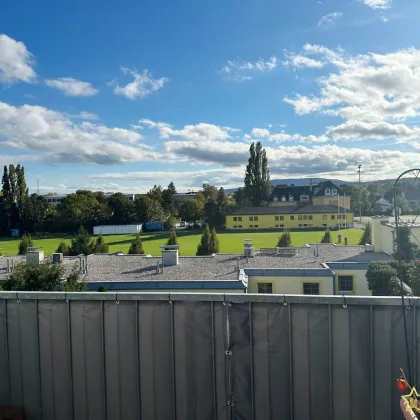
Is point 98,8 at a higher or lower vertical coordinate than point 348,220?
higher

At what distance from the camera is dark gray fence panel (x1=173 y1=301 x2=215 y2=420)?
266 centimetres

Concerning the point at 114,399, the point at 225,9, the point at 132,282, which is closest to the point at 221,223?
the point at 132,282

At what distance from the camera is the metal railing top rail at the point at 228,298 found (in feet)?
8.13

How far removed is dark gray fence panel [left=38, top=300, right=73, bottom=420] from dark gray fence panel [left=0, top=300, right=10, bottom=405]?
310 millimetres

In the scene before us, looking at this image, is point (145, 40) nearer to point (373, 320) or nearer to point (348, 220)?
point (373, 320)

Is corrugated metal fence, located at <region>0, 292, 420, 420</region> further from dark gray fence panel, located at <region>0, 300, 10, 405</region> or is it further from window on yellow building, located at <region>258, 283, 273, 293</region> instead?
window on yellow building, located at <region>258, 283, 273, 293</region>

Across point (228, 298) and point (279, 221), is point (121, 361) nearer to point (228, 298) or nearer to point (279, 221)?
point (228, 298)

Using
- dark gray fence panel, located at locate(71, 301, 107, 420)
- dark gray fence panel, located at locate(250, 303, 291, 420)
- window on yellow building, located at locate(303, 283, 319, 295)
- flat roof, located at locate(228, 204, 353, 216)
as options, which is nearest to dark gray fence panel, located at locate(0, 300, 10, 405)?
dark gray fence panel, located at locate(71, 301, 107, 420)

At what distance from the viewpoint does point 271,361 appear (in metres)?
2.59

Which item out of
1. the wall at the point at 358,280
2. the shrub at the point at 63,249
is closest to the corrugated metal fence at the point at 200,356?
the wall at the point at 358,280

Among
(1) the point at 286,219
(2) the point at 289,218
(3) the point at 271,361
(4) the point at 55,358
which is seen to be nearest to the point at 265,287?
(3) the point at 271,361

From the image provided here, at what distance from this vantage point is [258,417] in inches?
103

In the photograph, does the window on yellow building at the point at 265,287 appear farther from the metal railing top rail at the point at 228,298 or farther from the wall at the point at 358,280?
the metal railing top rail at the point at 228,298

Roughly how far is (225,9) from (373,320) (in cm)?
858
